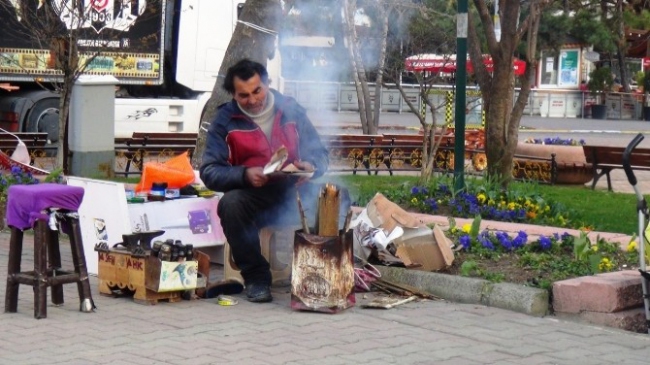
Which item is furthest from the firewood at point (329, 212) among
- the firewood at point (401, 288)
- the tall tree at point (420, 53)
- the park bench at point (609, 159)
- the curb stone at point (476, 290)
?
the park bench at point (609, 159)

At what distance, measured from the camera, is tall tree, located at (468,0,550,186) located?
1102 cm

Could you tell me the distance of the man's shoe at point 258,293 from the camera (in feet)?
23.4

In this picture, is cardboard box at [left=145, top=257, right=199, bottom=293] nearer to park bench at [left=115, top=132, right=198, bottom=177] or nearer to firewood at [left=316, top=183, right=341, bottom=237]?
firewood at [left=316, top=183, right=341, bottom=237]

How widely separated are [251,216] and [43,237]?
4.40ft

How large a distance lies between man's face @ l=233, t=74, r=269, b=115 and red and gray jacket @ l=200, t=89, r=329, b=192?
0.28 ft

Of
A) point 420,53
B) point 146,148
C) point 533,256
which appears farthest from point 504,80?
point 146,148

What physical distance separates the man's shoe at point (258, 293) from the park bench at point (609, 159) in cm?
988

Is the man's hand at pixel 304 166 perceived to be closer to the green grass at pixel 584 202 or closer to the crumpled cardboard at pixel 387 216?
the crumpled cardboard at pixel 387 216

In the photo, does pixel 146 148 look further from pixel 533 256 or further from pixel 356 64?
pixel 533 256

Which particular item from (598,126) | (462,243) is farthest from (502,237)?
(598,126)

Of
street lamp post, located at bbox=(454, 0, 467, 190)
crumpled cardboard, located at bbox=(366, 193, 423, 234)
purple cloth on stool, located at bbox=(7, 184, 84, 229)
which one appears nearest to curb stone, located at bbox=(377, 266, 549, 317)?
crumpled cardboard, located at bbox=(366, 193, 423, 234)

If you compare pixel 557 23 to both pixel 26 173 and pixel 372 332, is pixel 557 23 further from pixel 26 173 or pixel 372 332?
pixel 372 332

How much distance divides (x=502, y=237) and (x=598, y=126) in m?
31.6

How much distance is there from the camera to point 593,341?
6.29 metres
